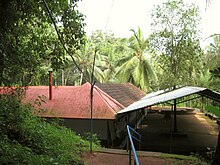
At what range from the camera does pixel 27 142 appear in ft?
15.5

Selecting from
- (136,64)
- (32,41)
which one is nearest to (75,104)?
(32,41)

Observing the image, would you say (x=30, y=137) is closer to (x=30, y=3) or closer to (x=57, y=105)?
(x=30, y=3)

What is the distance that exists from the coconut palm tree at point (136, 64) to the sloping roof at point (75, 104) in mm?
10792

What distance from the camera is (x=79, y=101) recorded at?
909cm

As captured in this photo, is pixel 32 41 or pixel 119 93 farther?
pixel 119 93

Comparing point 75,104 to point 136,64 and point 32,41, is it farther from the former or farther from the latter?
point 136,64

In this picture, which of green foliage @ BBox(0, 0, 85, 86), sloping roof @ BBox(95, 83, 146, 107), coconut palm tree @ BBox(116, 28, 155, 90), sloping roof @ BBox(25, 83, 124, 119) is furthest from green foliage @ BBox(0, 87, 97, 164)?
coconut palm tree @ BBox(116, 28, 155, 90)

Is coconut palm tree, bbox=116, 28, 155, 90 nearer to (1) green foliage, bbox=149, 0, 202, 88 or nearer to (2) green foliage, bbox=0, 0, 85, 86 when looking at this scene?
(1) green foliage, bbox=149, 0, 202, 88

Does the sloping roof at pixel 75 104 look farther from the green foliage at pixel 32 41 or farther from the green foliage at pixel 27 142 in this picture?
the green foliage at pixel 32 41

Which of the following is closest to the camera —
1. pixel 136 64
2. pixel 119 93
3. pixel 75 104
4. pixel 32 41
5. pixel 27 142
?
pixel 27 142

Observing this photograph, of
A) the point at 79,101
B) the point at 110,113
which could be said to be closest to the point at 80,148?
the point at 110,113

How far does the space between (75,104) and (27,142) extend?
4.21m

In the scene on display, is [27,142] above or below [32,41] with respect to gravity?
below

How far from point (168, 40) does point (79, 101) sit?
28.6 feet
